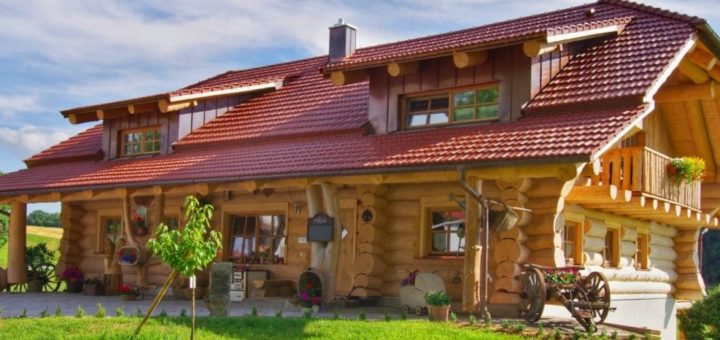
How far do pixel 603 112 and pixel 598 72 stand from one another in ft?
4.82

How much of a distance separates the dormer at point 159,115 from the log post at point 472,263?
8.97 meters

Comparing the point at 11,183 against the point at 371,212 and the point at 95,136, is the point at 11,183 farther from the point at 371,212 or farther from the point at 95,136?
the point at 371,212

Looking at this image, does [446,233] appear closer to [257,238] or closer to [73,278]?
[257,238]

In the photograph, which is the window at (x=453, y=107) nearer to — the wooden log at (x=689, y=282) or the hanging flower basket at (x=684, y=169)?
the hanging flower basket at (x=684, y=169)

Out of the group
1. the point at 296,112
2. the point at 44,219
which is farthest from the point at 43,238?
the point at 296,112

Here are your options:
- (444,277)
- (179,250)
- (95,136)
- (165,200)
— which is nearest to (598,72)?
(444,277)

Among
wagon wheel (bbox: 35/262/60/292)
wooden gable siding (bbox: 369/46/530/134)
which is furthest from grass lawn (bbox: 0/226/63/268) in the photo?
wooden gable siding (bbox: 369/46/530/134)

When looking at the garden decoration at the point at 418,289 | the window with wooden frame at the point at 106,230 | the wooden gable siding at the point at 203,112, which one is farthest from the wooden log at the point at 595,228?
the window with wooden frame at the point at 106,230

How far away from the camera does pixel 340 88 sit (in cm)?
1947

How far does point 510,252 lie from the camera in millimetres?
13914

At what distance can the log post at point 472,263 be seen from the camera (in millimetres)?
12781

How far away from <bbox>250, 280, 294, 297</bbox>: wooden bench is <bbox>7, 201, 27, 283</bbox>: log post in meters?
6.98

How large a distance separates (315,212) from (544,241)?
4.21m

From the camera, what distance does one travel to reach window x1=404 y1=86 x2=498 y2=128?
15305mm
